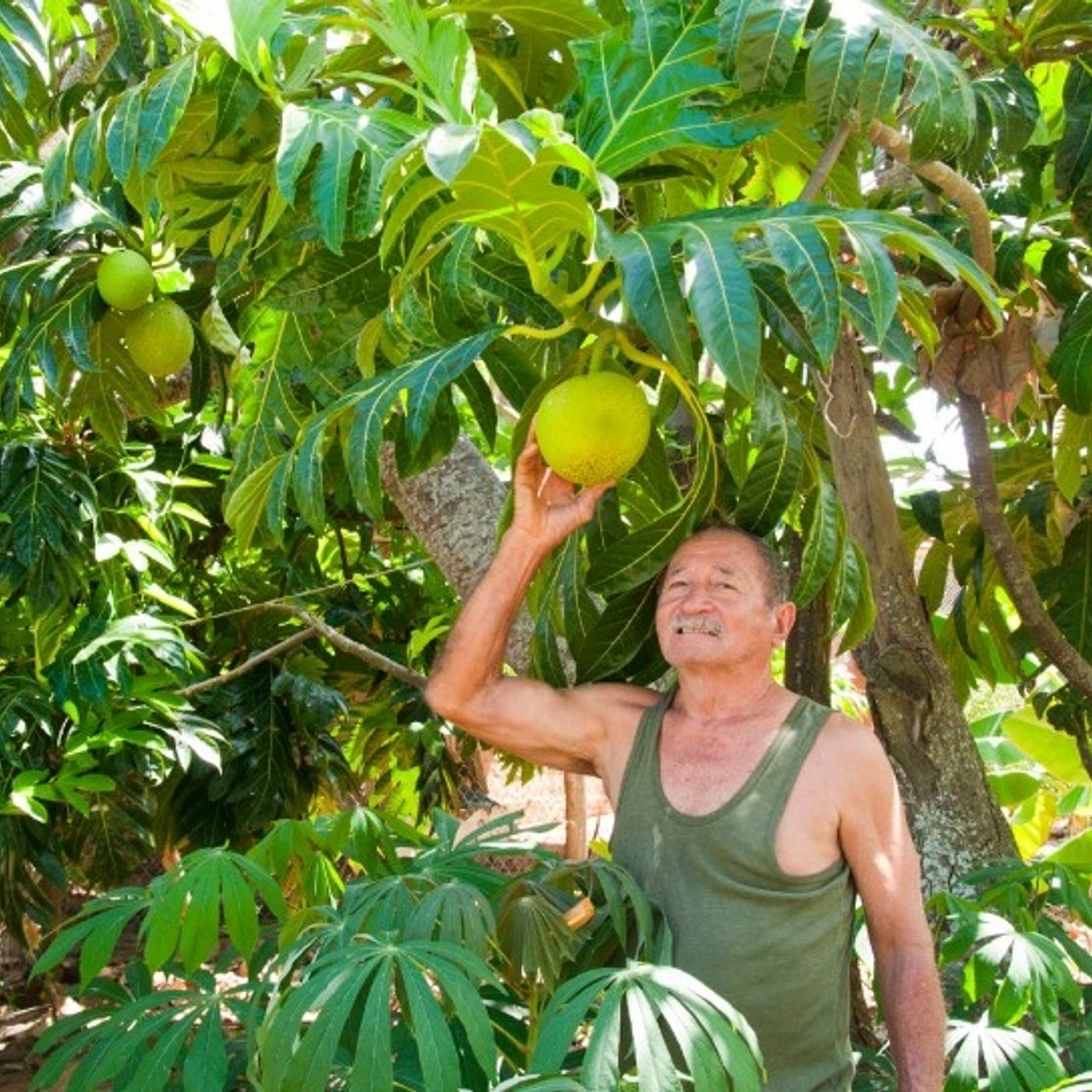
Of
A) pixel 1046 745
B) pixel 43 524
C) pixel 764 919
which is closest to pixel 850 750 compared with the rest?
pixel 764 919

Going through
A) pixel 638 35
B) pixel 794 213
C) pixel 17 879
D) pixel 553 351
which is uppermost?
pixel 638 35

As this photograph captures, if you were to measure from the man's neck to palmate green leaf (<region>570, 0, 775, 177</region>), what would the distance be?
0.55 metres

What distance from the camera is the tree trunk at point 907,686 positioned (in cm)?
229

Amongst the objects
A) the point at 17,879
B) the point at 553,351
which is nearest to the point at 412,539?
the point at 17,879

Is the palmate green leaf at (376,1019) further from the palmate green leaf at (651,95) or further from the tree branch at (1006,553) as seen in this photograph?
the tree branch at (1006,553)

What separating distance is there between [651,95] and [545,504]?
1.54 ft

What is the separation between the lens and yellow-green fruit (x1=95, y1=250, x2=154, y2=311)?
6.98 feet

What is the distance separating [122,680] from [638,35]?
1.72 meters

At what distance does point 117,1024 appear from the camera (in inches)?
68.4

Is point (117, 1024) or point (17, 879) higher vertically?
point (117, 1024)

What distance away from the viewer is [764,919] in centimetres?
171

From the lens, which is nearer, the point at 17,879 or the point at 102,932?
the point at 102,932

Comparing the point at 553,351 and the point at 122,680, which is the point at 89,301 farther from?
the point at 122,680

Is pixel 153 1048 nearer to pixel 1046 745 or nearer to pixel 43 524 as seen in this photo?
pixel 43 524
